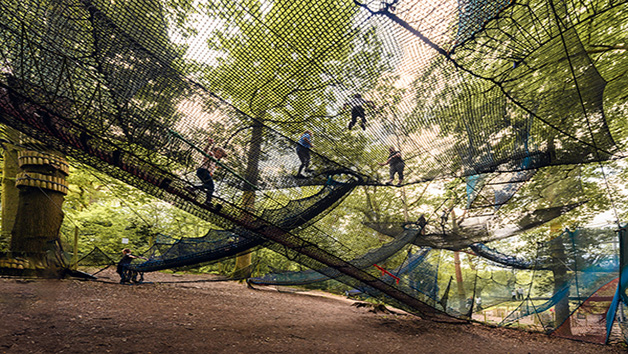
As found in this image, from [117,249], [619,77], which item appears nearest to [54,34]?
[619,77]

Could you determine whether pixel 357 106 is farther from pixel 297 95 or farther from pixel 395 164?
pixel 395 164

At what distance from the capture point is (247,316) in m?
3.56

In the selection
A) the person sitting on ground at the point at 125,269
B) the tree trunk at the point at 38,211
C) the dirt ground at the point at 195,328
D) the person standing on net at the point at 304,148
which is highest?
the person standing on net at the point at 304,148

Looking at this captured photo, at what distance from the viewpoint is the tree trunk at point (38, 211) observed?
342 cm

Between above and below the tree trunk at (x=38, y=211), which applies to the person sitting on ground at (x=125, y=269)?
below

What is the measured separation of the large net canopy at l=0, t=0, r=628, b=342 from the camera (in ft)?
6.23

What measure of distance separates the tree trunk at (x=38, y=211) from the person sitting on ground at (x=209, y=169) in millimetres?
2163

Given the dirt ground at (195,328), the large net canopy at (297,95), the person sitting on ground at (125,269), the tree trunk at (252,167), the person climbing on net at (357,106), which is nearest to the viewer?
the large net canopy at (297,95)

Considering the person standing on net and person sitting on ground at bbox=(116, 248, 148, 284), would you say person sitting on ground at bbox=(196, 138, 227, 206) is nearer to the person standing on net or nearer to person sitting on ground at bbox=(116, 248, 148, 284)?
the person standing on net

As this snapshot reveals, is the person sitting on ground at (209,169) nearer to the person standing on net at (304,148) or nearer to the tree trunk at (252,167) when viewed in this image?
the tree trunk at (252,167)

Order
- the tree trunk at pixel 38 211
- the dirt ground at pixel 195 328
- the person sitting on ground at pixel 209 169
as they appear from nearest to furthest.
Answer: the dirt ground at pixel 195 328, the person sitting on ground at pixel 209 169, the tree trunk at pixel 38 211

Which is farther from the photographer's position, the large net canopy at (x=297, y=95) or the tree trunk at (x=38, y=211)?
the tree trunk at (x=38, y=211)

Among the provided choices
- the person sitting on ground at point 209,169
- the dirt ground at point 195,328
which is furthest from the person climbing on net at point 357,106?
the dirt ground at point 195,328

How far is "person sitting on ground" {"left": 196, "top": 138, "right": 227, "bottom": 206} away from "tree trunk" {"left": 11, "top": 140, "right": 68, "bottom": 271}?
2163mm
